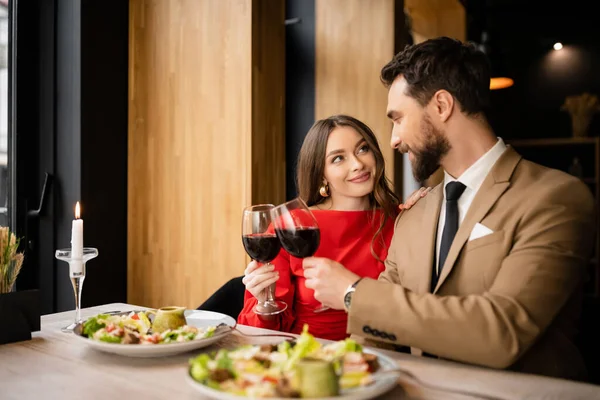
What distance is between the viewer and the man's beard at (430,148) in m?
1.61

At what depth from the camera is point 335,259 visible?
2098 mm

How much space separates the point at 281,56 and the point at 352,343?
2476 millimetres

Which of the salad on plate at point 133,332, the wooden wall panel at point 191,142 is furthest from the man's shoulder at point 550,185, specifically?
the wooden wall panel at point 191,142

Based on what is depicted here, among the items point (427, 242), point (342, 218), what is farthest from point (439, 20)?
point (427, 242)

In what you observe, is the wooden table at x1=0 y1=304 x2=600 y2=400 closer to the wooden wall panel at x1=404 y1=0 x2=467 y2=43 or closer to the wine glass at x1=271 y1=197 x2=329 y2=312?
the wine glass at x1=271 y1=197 x2=329 y2=312

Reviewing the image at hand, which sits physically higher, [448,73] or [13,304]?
[448,73]

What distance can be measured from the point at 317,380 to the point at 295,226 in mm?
527

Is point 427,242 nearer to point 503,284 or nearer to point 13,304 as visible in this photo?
point 503,284

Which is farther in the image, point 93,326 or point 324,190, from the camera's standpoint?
point 324,190

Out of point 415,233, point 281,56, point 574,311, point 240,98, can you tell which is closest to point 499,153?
point 415,233

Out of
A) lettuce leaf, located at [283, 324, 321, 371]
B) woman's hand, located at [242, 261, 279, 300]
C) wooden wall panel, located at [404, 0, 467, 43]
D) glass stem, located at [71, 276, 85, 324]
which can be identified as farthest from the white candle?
wooden wall panel, located at [404, 0, 467, 43]

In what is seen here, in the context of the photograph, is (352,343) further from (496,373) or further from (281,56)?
(281,56)

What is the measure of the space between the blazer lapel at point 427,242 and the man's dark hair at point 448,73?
0.28 meters

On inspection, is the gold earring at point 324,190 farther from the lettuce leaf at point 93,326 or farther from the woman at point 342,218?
the lettuce leaf at point 93,326
